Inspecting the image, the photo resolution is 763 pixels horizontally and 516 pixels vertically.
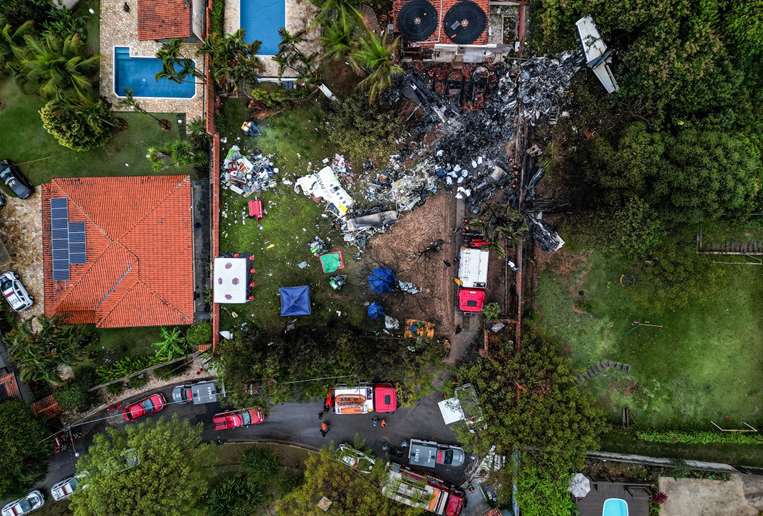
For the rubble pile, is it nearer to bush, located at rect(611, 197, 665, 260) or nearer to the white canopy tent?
the white canopy tent

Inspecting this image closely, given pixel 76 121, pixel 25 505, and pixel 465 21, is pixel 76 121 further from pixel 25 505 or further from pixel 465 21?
pixel 25 505

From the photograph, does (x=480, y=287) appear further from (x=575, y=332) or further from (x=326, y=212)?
(x=326, y=212)

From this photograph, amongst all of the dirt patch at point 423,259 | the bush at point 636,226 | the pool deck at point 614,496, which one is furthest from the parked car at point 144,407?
the bush at point 636,226

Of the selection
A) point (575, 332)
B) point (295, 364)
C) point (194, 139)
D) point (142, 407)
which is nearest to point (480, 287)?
point (575, 332)

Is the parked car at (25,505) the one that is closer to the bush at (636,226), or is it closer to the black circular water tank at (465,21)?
the black circular water tank at (465,21)

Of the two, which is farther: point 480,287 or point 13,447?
point 480,287

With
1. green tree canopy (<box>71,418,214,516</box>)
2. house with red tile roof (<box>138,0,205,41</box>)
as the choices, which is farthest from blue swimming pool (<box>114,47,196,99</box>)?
green tree canopy (<box>71,418,214,516</box>)

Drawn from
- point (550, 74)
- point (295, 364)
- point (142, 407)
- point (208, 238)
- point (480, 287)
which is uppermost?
point (550, 74)
